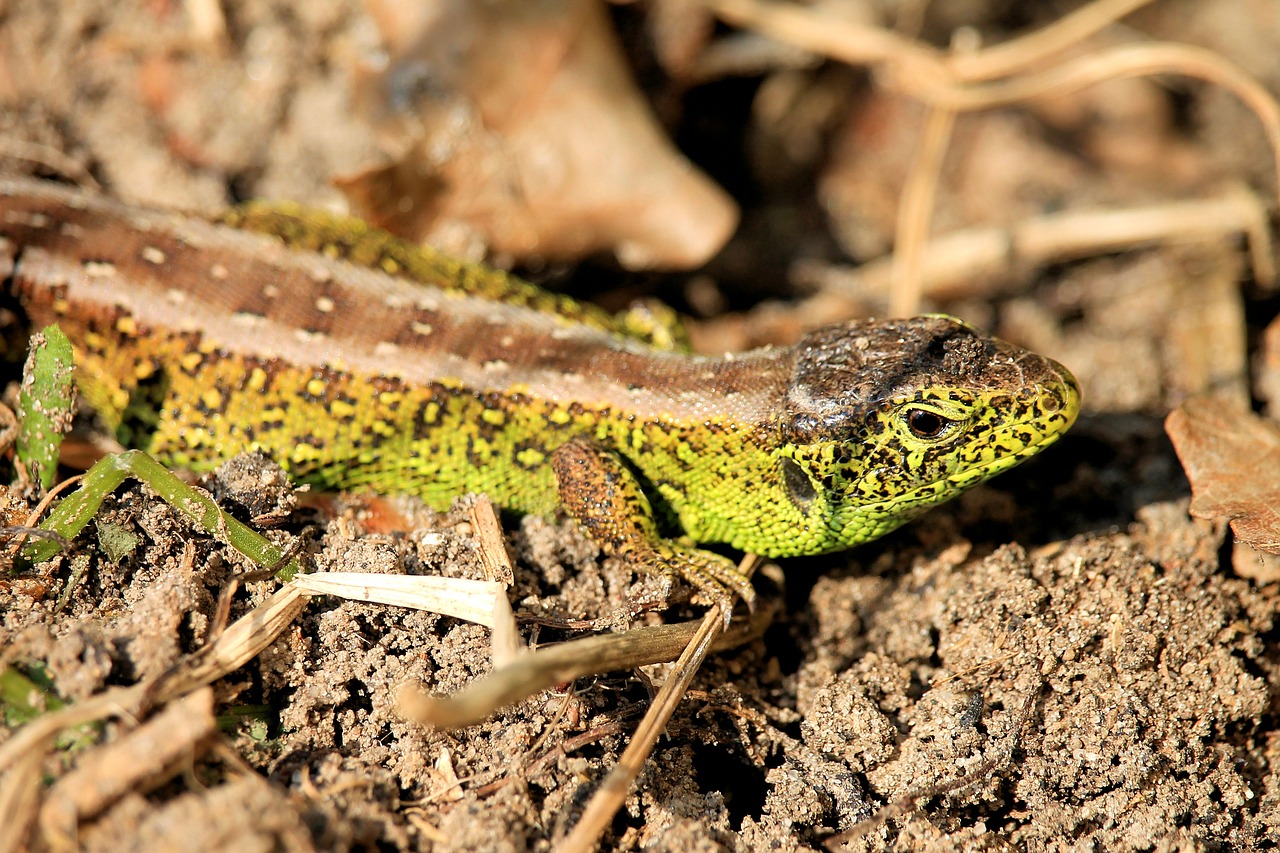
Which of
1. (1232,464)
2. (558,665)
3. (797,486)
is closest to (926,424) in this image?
(797,486)

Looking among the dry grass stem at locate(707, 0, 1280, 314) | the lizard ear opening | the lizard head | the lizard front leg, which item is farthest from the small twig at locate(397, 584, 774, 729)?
the dry grass stem at locate(707, 0, 1280, 314)

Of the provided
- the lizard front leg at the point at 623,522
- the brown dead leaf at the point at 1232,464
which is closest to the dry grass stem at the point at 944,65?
the brown dead leaf at the point at 1232,464

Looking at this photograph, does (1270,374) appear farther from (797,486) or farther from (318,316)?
(318,316)

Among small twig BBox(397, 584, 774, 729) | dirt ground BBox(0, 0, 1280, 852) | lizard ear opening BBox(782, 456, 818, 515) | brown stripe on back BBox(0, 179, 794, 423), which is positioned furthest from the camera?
brown stripe on back BBox(0, 179, 794, 423)

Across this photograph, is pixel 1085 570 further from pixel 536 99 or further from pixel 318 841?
pixel 536 99

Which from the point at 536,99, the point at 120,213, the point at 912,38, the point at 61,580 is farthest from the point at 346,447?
the point at 912,38

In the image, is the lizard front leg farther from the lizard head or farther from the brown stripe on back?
the lizard head
